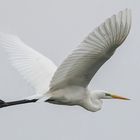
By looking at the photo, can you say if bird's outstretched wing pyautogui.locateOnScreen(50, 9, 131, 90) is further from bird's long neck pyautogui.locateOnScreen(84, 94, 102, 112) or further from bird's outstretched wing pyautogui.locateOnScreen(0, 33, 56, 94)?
bird's outstretched wing pyautogui.locateOnScreen(0, 33, 56, 94)

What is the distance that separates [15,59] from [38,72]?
16.8 inches

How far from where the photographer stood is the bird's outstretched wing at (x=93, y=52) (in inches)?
380

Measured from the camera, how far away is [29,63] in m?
12.7

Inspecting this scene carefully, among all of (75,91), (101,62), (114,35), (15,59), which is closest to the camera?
(114,35)

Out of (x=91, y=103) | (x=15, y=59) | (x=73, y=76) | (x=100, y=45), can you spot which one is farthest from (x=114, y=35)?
(x=15, y=59)

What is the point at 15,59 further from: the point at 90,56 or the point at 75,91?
the point at 90,56

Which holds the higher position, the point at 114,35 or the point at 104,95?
the point at 114,35

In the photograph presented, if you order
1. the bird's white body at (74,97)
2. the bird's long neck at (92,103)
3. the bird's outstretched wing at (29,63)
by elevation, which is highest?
the bird's outstretched wing at (29,63)

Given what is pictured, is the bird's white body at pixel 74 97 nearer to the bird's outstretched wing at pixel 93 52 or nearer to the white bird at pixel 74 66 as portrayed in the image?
the white bird at pixel 74 66

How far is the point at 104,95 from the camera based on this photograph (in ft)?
40.0

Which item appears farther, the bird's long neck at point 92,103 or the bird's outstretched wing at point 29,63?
the bird's outstretched wing at point 29,63

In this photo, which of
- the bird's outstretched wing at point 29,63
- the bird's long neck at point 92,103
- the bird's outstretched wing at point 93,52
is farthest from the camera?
the bird's outstretched wing at point 29,63

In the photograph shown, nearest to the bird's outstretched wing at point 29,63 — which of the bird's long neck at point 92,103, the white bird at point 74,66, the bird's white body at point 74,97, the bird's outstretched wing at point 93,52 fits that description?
the white bird at point 74,66

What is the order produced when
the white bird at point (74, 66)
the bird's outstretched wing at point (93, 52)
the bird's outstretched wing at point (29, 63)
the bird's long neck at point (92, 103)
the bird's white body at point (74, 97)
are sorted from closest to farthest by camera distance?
1. the bird's outstretched wing at point (93, 52)
2. the white bird at point (74, 66)
3. the bird's white body at point (74, 97)
4. the bird's long neck at point (92, 103)
5. the bird's outstretched wing at point (29, 63)
